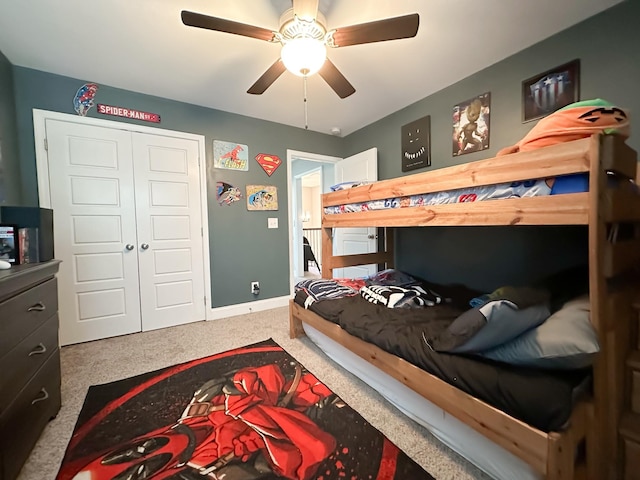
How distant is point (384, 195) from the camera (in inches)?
74.0

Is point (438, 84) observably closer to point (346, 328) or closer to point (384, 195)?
point (384, 195)

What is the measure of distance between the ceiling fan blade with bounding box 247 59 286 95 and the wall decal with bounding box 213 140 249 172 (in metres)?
1.14

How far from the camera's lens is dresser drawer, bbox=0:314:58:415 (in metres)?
0.95

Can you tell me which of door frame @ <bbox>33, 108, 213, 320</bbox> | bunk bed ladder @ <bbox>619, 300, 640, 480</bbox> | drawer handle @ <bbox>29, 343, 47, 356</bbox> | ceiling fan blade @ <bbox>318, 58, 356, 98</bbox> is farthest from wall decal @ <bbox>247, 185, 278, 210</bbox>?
bunk bed ladder @ <bbox>619, 300, 640, 480</bbox>

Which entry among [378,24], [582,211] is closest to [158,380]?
[582,211]

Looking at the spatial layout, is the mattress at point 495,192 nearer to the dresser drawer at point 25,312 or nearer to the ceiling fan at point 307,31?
the ceiling fan at point 307,31

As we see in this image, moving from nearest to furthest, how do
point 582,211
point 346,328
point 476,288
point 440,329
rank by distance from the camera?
1. point 582,211
2. point 440,329
3. point 346,328
4. point 476,288

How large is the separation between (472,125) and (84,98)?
12.0ft

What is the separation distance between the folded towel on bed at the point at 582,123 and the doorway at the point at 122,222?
115 inches

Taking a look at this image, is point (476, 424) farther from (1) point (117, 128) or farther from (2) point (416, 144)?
(1) point (117, 128)

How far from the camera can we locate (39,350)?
4.00 ft

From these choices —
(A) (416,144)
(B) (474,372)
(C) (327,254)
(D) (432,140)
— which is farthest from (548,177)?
(A) (416,144)

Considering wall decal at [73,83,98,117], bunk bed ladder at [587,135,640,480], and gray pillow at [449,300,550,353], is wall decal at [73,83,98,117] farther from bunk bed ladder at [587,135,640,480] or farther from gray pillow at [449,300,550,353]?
bunk bed ladder at [587,135,640,480]

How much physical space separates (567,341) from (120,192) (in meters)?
3.35
